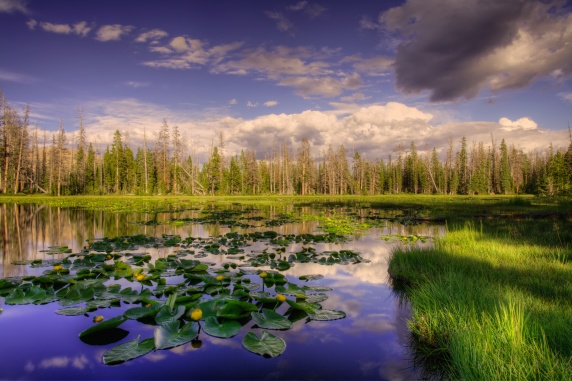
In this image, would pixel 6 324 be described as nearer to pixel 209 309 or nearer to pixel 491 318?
pixel 209 309

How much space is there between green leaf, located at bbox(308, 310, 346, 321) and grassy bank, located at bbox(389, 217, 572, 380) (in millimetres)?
1049

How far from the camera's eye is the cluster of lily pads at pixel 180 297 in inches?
153

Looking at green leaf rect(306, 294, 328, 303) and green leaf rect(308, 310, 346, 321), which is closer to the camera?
green leaf rect(308, 310, 346, 321)

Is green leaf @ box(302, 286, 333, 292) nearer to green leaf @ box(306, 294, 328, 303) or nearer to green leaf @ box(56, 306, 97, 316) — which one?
green leaf @ box(306, 294, 328, 303)

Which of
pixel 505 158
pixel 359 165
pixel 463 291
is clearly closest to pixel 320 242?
pixel 463 291

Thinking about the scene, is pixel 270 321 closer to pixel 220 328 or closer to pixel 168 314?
pixel 220 328

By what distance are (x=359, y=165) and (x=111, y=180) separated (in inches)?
2387

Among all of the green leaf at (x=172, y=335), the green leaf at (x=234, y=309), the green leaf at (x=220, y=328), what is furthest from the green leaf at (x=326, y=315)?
the green leaf at (x=172, y=335)

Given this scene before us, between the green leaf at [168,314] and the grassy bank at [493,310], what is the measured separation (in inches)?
126

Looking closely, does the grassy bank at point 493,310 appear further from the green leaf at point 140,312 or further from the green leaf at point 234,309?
the green leaf at point 140,312

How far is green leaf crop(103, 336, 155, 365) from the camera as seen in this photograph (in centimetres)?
348

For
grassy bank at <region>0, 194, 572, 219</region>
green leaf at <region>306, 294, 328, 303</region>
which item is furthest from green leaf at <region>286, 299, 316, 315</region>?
grassy bank at <region>0, 194, 572, 219</region>

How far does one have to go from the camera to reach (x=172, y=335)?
149 inches

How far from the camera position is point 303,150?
81.7 m
